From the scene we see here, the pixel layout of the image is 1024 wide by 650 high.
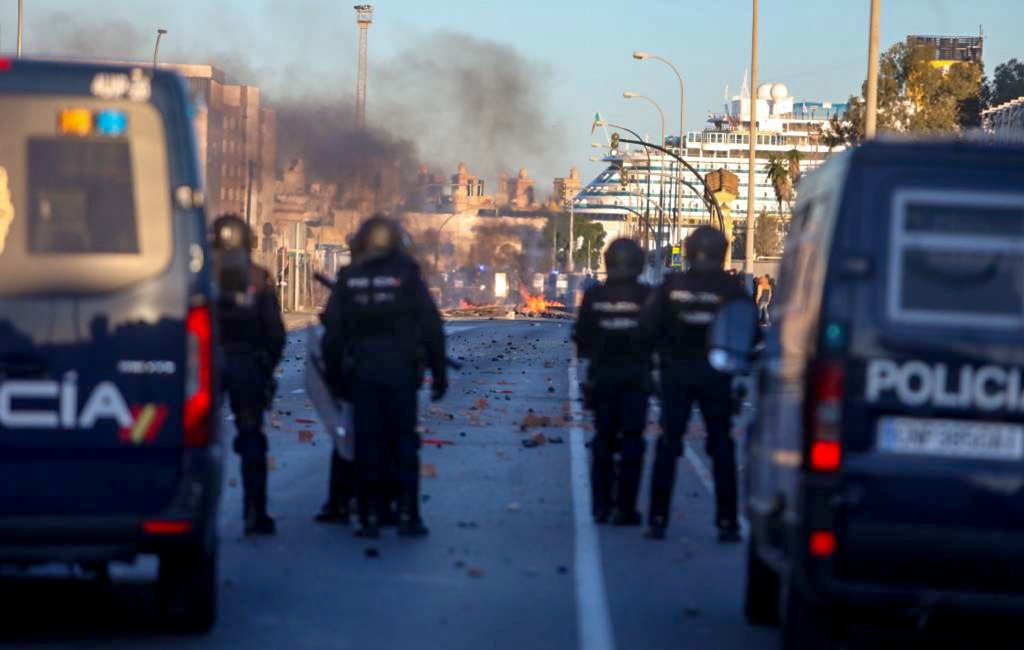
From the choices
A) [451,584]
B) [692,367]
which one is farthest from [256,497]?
[692,367]

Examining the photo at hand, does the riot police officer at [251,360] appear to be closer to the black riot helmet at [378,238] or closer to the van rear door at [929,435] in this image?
the black riot helmet at [378,238]

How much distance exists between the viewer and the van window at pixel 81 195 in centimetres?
695

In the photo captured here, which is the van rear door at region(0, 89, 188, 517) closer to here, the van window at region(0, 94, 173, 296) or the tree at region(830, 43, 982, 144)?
the van window at region(0, 94, 173, 296)

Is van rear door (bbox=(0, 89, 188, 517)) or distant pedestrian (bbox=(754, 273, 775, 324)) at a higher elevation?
van rear door (bbox=(0, 89, 188, 517))

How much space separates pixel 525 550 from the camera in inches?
418

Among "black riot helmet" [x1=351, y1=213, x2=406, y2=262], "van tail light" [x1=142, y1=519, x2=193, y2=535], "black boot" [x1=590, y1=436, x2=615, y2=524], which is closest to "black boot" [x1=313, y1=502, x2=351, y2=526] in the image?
"black boot" [x1=590, y1=436, x2=615, y2=524]

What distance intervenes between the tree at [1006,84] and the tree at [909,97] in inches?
1062

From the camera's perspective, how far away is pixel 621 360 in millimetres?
11891

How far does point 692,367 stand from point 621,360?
2.56 feet

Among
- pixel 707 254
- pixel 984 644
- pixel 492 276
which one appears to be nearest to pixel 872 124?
pixel 707 254

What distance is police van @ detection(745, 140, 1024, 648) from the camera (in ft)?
19.9

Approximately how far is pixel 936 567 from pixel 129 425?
2974 millimetres

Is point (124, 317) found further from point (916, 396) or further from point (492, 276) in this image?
point (492, 276)

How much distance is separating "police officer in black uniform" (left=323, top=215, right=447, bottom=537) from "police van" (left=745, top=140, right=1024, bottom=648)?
15.1 ft
